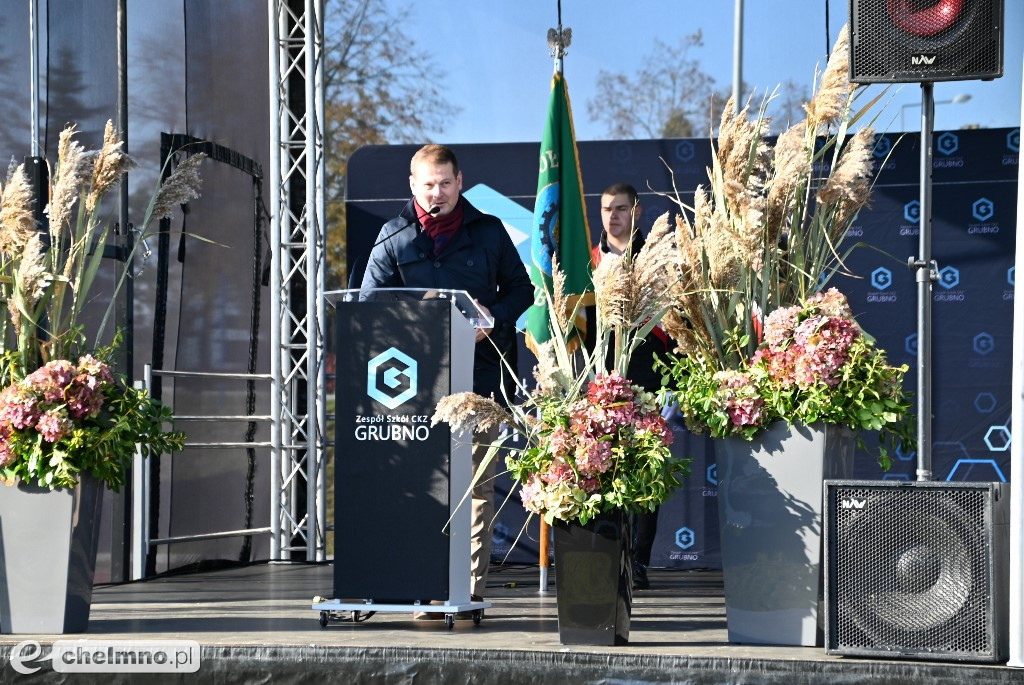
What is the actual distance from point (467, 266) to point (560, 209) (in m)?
1.27

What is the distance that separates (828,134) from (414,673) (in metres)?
1.91

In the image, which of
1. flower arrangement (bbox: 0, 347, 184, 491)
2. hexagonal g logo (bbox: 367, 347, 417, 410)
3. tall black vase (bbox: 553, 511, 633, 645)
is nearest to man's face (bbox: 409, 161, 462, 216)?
hexagonal g logo (bbox: 367, 347, 417, 410)

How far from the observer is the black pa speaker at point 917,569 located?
293 centimetres

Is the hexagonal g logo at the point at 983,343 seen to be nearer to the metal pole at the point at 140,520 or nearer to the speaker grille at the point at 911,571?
the speaker grille at the point at 911,571

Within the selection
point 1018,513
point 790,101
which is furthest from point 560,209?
point 790,101

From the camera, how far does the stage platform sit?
296 centimetres

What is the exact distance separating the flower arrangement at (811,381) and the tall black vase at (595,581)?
0.41 m

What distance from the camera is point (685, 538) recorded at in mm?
6375

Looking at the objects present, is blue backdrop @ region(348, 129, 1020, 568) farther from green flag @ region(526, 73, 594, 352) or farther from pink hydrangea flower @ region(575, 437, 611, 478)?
pink hydrangea flower @ region(575, 437, 611, 478)

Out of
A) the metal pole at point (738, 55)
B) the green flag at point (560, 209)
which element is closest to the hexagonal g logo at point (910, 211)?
the metal pole at point (738, 55)

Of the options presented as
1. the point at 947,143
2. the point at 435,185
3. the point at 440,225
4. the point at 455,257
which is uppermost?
the point at 947,143

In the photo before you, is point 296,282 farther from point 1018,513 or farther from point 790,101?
point 790,101

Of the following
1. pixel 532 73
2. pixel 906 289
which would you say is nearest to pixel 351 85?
pixel 532 73

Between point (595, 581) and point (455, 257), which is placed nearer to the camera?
point (595, 581)
